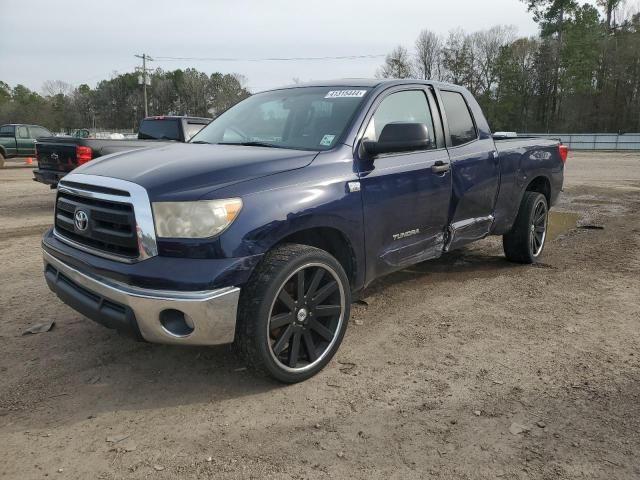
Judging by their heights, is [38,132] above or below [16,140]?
above

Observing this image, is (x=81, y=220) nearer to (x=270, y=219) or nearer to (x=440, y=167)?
(x=270, y=219)

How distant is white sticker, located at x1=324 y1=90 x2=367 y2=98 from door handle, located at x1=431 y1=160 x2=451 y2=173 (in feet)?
2.66

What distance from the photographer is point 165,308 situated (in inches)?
105

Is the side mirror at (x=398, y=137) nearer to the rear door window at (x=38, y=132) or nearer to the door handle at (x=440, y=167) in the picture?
the door handle at (x=440, y=167)

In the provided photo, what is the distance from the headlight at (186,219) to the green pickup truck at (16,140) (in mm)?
21692

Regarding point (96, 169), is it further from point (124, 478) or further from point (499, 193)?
point (499, 193)

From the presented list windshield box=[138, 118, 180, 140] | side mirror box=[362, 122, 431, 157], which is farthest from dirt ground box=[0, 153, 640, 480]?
windshield box=[138, 118, 180, 140]

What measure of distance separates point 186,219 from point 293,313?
2.78ft

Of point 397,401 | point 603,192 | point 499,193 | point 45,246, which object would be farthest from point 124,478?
point 603,192

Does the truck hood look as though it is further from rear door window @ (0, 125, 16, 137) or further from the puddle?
rear door window @ (0, 125, 16, 137)

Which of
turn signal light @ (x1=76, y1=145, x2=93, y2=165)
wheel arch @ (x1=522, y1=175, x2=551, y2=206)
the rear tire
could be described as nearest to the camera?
the rear tire

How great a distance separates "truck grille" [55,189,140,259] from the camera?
110 inches

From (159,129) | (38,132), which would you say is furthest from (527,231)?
(38,132)

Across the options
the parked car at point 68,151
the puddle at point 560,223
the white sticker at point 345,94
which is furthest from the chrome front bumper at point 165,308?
the puddle at point 560,223
